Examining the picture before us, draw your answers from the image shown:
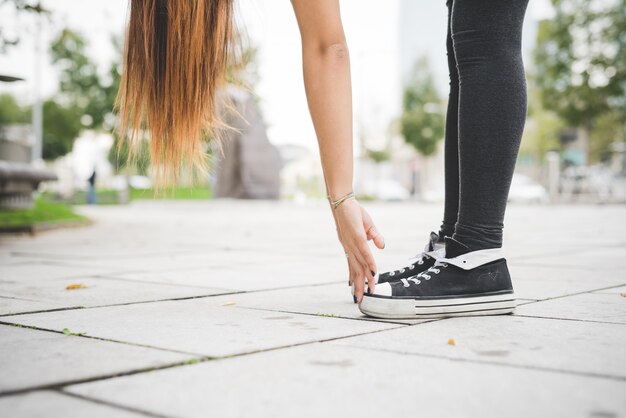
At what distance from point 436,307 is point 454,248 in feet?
0.66

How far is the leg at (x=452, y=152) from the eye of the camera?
2.57 metres

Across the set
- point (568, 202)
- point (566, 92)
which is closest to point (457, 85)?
point (568, 202)

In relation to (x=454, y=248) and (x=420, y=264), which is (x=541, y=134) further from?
(x=454, y=248)

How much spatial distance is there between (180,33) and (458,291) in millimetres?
1210

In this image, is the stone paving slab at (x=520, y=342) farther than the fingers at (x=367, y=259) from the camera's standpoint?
No

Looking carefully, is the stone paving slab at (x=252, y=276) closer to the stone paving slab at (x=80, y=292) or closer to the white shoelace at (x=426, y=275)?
the stone paving slab at (x=80, y=292)

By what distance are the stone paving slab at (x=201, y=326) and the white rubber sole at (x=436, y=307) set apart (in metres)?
0.07

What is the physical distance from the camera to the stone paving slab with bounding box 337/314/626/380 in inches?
61.8

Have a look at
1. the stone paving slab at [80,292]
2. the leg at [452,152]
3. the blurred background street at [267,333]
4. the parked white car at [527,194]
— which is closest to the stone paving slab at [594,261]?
the blurred background street at [267,333]

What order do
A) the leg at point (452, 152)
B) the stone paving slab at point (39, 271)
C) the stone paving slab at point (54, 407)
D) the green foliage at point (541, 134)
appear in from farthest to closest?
the green foliage at point (541, 134) → the stone paving slab at point (39, 271) → the leg at point (452, 152) → the stone paving slab at point (54, 407)

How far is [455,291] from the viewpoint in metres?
2.26

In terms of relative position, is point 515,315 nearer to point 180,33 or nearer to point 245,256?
point 180,33

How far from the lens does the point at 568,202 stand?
2500 centimetres

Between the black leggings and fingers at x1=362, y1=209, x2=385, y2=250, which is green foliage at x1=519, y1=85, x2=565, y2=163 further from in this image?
fingers at x1=362, y1=209, x2=385, y2=250
